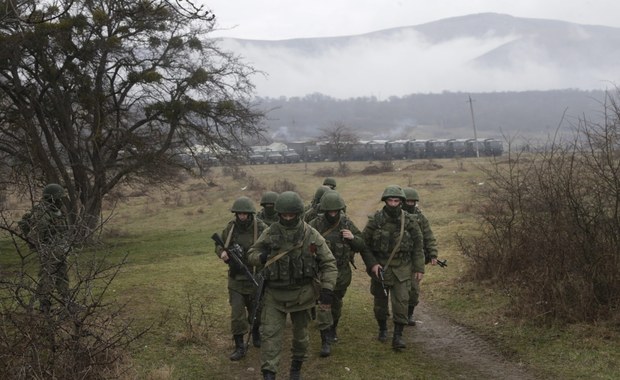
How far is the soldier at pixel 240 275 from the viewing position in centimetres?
674

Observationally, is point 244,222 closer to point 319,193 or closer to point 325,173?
point 319,193

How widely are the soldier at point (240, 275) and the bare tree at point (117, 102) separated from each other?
10.6 m

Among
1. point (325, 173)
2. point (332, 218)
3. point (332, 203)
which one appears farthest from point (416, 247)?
point (325, 173)

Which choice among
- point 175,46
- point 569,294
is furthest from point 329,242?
point 175,46

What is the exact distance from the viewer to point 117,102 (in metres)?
18.5

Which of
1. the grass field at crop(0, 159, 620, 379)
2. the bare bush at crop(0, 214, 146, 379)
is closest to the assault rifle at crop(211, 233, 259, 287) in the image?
the grass field at crop(0, 159, 620, 379)

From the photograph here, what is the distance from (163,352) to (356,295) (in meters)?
4.69

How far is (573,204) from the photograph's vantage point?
7.61m

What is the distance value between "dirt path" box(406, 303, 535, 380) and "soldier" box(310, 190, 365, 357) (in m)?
1.26

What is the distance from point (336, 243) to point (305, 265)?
1461 millimetres

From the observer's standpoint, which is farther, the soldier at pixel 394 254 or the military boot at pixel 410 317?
the military boot at pixel 410 317

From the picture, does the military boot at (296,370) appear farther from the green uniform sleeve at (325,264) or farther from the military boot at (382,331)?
the military boot at (382,331)

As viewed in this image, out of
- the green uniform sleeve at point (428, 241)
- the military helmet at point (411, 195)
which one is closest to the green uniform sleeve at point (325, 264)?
the green uniform sleeve at point (428, 241)

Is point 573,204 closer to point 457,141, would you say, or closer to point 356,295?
point 356,295
